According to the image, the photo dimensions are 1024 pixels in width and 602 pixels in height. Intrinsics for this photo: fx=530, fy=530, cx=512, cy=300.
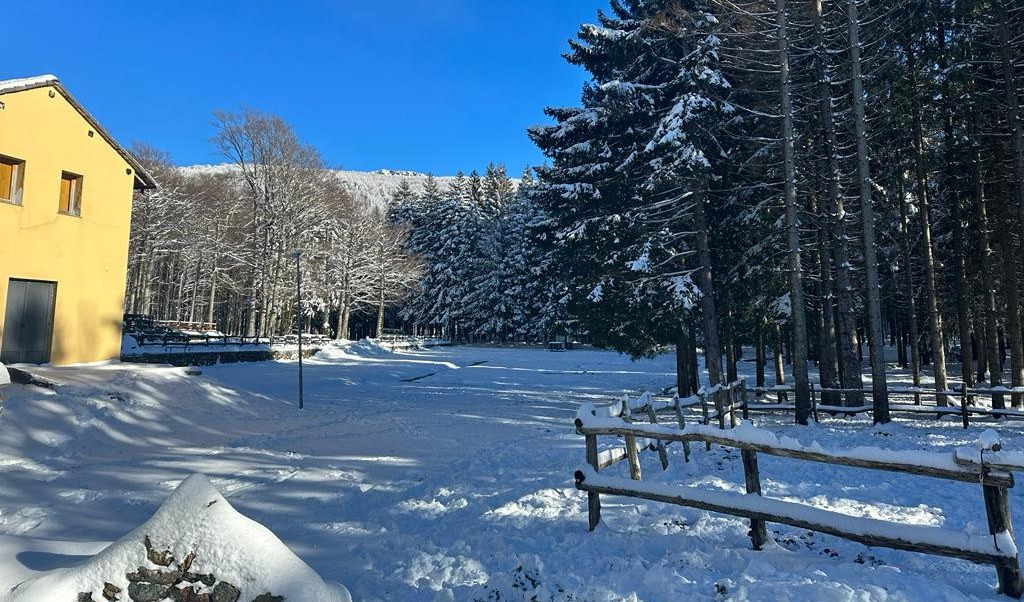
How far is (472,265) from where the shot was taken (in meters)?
63.1

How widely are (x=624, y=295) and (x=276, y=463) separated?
40.3ft

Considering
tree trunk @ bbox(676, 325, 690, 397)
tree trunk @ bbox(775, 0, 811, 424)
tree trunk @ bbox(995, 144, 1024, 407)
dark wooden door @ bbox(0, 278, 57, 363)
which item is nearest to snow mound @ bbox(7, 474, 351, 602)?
tree trunk @ bbox(775, 0, 811, 424)

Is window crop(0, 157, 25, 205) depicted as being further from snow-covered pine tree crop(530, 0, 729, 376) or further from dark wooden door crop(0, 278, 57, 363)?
snow-covered pine tree crop(530, 0, 729, 376)

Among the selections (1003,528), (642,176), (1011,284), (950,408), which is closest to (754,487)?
(1003,528)

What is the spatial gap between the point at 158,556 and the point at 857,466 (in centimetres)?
535

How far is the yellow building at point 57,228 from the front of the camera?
53.8 ft

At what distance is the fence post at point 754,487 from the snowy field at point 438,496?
0.12m

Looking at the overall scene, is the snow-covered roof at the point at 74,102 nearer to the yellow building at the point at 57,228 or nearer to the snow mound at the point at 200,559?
the yellow building at the point at 57,228

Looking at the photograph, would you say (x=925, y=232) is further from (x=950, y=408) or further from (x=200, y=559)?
(x=200, y=559)

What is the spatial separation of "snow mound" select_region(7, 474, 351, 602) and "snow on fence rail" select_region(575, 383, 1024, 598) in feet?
11.5

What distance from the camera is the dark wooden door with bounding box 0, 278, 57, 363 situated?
53.4ft

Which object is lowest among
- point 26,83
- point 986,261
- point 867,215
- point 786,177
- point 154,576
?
point 154,576

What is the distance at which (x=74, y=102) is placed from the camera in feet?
59.8

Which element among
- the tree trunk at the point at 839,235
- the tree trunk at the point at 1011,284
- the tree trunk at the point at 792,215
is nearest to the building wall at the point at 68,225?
the tree trunk at the point at 792,215
